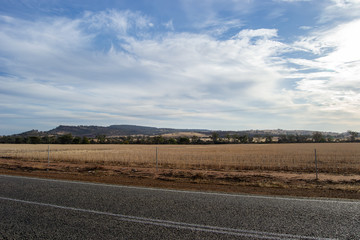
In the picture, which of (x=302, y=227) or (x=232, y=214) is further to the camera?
(x=232, y=214)

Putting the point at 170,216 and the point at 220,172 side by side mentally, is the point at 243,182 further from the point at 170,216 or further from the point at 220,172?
the point at 170,216

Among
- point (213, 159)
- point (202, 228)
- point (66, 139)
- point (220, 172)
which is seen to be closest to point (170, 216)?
point (202, 228)

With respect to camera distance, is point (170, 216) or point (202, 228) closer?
point (202, 228)

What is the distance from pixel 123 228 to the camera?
5586 mm

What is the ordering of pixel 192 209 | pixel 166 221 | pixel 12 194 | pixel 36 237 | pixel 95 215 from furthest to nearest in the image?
pixel 12 194 < pixel 192 209 < pixel 95 215 < pixel 166 221 < pixel 36 237

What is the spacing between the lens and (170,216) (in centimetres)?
642

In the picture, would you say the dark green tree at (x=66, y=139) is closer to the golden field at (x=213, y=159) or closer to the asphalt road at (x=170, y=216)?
the golden field at (x=213, y=159)

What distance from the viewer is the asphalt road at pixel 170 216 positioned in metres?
5.27

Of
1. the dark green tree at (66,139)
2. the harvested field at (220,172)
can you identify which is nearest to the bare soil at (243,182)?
the harvested field at (220,172)

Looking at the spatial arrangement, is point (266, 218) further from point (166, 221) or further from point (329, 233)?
point (166, 221)

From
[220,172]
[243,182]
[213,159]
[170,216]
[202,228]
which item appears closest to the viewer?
[202,228]

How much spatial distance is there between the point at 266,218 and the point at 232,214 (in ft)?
2.76

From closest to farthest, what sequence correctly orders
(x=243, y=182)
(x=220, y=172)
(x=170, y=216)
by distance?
(x=170, y=216) < (x=243, y=182) < (x=220, y=172)

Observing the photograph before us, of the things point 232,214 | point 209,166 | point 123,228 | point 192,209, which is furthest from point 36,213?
point 209,166
